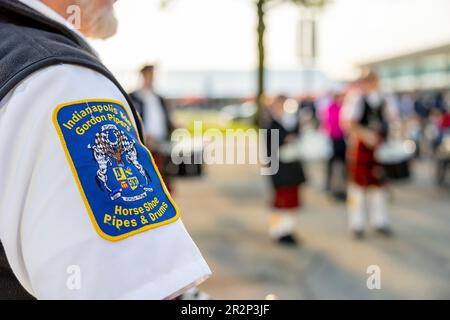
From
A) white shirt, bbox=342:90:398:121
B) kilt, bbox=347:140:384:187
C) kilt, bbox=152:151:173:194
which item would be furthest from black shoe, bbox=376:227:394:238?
kilt, bbox=152:151:173:194

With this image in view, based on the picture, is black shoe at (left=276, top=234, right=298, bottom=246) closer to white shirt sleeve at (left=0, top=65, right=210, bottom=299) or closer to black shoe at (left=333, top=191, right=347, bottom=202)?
black shoe at (left=333, top=191, right=347, bottom=202)

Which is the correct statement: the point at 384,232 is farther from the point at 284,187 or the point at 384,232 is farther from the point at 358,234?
the point at 284,187

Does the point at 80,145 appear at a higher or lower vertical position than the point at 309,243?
higher

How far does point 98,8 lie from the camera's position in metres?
0.94

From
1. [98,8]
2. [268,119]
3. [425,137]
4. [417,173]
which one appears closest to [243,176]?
[417,173]

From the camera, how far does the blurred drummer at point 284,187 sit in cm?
586

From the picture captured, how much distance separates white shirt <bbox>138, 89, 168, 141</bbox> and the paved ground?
1.27 metres

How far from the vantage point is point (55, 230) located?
0.69m

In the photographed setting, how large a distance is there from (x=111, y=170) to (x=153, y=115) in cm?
530

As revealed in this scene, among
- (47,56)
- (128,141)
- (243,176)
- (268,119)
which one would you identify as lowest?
(243,176)

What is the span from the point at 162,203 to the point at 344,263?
14.7ft

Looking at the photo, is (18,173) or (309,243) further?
(309,243)

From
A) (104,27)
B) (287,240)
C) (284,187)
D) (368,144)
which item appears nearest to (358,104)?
(368,144)

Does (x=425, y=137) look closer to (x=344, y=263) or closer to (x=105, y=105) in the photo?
(x=344, y=263)
